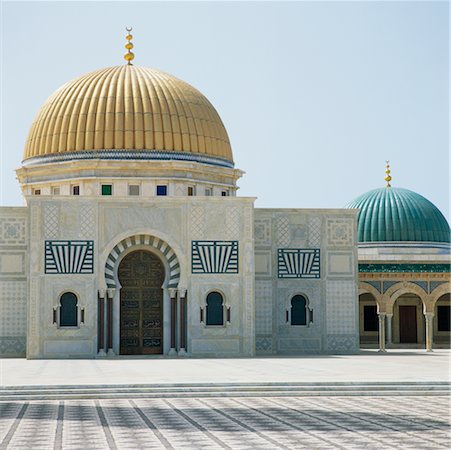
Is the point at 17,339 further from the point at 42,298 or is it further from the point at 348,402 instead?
the point at 348,402

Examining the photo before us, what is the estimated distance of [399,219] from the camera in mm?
34000

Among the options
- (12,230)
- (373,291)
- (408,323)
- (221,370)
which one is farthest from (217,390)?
(408,323)

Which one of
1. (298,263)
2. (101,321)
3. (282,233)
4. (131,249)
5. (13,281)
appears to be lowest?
(101,321)

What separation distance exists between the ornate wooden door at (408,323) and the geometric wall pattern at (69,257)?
12.5 metres

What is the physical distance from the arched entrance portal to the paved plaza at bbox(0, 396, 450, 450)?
1009cm

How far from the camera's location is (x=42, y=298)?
2200cm

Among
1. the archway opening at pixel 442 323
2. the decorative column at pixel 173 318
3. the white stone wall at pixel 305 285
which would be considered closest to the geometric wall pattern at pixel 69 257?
the decorative column at pixel 173 318

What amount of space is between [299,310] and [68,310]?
5.54 m

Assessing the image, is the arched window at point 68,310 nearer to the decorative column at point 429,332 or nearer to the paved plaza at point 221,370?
the paved plaza at point 221,370

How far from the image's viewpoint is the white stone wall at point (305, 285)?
2367 cm

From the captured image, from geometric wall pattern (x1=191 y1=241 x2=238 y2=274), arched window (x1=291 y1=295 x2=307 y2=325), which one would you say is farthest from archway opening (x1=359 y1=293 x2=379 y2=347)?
geometric wall pattern (x1=191 y1=241 x2=238 y2=274)

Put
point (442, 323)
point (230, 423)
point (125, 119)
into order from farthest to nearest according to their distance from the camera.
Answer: point (442, 323) < point (125, 119) < point (230, 423)

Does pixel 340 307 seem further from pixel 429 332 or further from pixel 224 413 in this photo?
pixel 224 413

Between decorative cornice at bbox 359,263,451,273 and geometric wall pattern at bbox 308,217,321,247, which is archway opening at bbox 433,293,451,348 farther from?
geometric wall pattern at bbox 308,217,321,247
